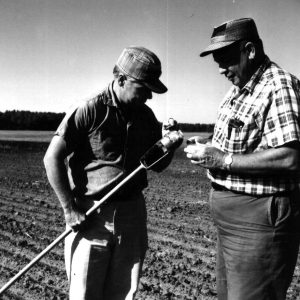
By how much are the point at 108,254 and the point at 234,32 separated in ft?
5.06

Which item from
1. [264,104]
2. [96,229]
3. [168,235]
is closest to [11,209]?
[168,235]

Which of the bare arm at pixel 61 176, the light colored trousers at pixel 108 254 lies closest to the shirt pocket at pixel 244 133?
the light colored trousers at pixel 108 254

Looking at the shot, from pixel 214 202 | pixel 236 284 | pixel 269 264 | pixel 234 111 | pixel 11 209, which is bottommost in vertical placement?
pixel 11 209

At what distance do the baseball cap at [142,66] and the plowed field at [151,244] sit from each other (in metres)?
2.29

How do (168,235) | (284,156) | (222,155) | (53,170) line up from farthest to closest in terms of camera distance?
(168,235) → (53,170) → (222,155) → (284,156)

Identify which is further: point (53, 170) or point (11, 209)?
point (11, 209)

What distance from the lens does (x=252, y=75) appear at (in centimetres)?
234

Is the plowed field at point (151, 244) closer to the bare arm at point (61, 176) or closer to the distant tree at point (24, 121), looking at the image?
the bare arm at point (61, 176)

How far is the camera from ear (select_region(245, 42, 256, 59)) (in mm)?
2314

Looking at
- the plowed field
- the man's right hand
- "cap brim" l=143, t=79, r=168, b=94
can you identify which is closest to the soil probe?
the man's right hand

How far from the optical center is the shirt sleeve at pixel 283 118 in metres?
2.08

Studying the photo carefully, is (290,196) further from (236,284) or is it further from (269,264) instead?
(236,284)

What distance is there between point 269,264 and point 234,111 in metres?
0.86

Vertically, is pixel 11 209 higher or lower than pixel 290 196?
lower
